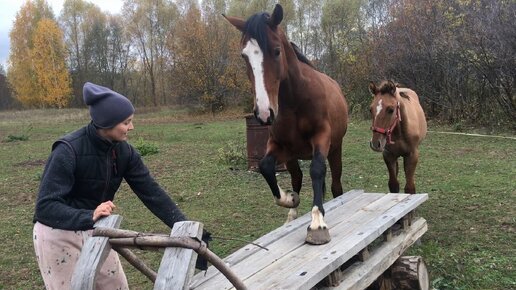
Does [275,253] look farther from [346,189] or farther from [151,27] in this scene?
[151,27]

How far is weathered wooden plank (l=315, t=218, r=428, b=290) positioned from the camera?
3.13 m

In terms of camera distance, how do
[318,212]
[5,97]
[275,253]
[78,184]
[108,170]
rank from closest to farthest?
[78,184] → [108,170] → [275,253] → [318,212] → [5,97]

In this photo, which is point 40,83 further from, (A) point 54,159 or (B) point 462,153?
(A) point 54,159

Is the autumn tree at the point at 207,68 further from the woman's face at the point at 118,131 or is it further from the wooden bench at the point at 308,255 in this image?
the woman's face at the point at 118,131

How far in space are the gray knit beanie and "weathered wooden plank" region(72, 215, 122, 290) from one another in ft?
2.87

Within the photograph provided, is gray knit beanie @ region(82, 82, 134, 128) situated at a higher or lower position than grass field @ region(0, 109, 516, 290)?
higher

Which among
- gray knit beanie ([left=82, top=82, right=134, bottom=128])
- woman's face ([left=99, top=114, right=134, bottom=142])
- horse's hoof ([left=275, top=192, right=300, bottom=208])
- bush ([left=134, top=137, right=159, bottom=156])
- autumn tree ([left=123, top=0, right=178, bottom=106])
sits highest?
autumn tree ([left=123, top=0, right=178, bottom=106])

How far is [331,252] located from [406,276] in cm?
101

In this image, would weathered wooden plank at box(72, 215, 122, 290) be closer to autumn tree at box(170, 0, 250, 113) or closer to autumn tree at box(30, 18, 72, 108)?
autumn tree at box(170, 0, 250, 113)

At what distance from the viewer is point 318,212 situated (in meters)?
3.50

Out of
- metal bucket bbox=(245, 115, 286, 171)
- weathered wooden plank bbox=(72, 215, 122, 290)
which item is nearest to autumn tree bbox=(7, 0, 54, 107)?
metal bucket bbox=(245, 115, 286, 171)

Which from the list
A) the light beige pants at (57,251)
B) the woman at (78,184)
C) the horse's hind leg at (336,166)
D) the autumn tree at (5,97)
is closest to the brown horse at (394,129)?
the horse's hind leg at (336,166)

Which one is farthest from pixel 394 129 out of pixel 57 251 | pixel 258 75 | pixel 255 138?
pixel 57 251

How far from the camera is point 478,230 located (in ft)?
17.0
